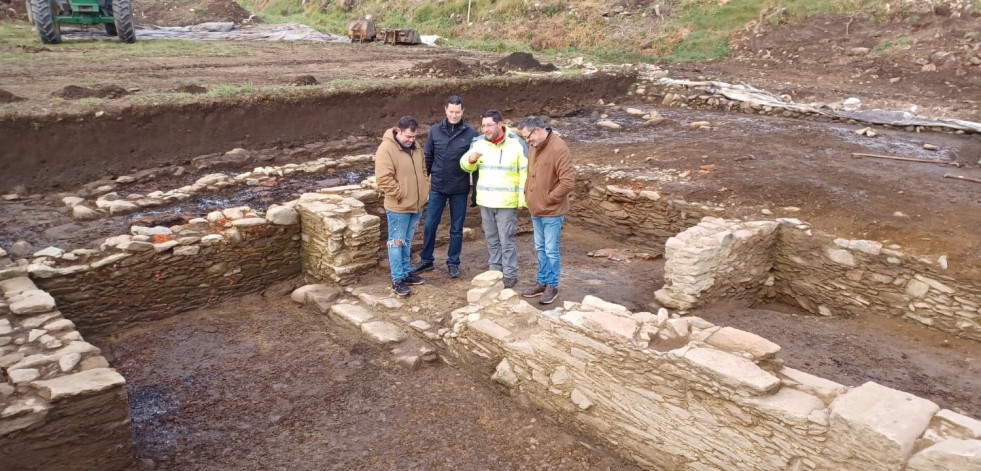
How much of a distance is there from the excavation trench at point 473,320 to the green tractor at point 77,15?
989 cm

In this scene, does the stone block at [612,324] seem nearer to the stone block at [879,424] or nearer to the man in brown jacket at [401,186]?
the stone block at [879,424]

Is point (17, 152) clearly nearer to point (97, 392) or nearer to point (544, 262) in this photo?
point (97, 392)

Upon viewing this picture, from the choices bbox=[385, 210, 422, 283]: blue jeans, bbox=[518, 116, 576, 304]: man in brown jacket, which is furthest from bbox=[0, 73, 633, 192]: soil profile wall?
bbox=[518, 116, 576, 304]: man in brown jacket

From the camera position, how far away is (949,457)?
10.1 feet

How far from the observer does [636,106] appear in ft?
55.6

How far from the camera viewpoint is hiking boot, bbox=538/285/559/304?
20.9 feet

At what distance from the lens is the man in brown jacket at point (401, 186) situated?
20.6ft

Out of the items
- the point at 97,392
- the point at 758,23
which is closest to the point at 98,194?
the point at 97,392

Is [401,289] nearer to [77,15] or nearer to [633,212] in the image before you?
[633,212]

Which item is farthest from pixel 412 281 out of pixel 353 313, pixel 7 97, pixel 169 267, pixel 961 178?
pixel 961 178

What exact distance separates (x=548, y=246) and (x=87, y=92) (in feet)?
29.9

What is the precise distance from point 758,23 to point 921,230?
17.7 metres

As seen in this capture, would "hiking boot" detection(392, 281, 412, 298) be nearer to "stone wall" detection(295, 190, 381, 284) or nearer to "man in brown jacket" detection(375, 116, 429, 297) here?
"man in brown jacket" detection(375, 116, 429, 297)

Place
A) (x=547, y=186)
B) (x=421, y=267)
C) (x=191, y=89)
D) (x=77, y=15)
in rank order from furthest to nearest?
1. (x=77, y=15)
2. (x=191, y=89)
3. (x=421, y=267)
4. (x=547, y=186)
